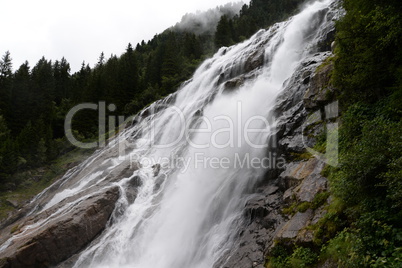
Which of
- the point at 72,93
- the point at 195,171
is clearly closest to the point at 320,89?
the point at 195,171

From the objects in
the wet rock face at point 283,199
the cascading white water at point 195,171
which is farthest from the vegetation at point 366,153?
the cascading white water at point 195,171

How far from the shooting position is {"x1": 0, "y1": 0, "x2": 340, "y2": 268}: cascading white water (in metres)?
12.8

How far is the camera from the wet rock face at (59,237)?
46.0 ft

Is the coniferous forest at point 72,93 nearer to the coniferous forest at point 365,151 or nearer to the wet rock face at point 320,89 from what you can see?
the wet rock face at point 320,89

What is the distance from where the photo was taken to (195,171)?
17344 mm

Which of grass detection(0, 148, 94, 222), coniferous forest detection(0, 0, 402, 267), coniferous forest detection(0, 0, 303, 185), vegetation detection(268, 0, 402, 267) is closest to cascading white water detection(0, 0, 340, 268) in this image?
vegetation detection(268, 0, 402, 267)

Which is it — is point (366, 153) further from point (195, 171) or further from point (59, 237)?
point (59, 237)

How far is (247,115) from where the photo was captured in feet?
59.9

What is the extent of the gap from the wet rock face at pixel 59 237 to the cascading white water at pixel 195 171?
0.69m

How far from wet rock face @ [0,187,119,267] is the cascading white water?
0.69 meters

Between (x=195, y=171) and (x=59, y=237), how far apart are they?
822cm

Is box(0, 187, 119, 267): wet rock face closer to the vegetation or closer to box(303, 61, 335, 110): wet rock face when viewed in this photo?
the vegetation

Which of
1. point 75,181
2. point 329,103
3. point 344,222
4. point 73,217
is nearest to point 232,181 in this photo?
point 329,103

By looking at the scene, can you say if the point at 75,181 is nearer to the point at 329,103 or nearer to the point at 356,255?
the point at 329,103
